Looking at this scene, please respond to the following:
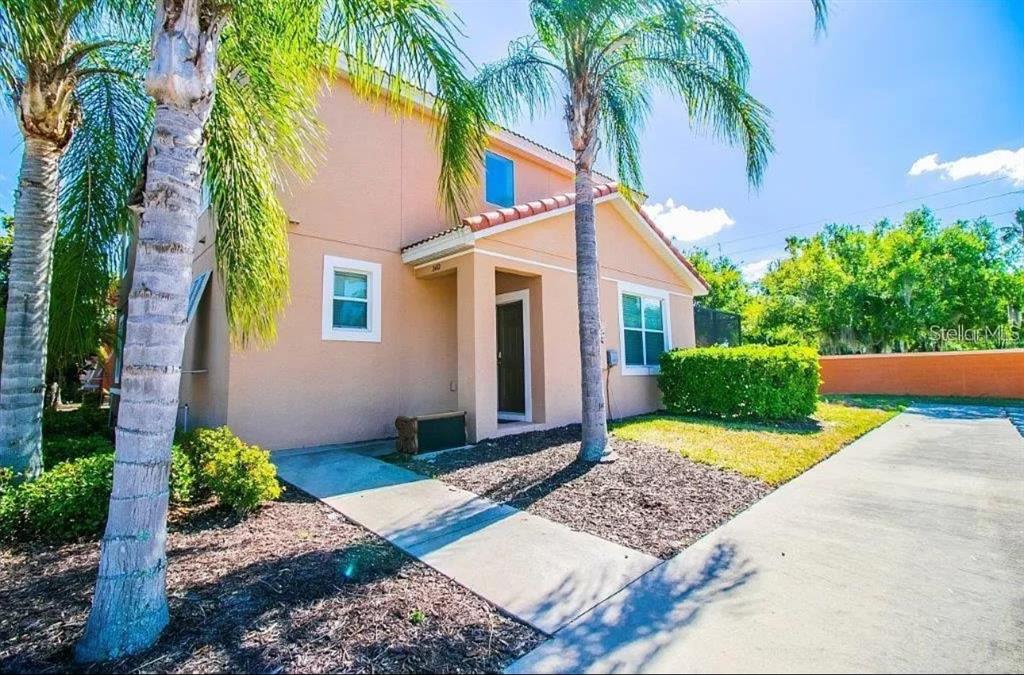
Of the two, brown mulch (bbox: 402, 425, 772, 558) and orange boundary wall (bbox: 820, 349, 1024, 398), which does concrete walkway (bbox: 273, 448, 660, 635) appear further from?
orange boundary wall (bbox: 820, 349, 1024, 398)

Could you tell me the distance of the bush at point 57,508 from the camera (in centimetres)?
422

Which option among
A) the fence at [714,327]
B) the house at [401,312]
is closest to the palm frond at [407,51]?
the house at [401,312]

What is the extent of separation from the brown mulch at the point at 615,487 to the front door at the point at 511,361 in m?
2.32

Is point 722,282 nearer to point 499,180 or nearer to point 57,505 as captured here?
point 499,180

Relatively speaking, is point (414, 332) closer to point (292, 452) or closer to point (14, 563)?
point (292, 452)

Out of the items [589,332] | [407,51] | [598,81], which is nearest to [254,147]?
[407,51]

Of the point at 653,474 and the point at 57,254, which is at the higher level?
the point at 57,254

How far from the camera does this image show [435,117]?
18.0 feet

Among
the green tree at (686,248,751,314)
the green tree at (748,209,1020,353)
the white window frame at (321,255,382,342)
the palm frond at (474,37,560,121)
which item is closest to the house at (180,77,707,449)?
the white window frame at (321,255,382,342)

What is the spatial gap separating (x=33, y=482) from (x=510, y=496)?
16.5 ft

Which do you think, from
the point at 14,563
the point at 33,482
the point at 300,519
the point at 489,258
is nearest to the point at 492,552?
the point at 300,519

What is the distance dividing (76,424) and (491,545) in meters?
11.1

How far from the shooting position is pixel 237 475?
479 centimetres

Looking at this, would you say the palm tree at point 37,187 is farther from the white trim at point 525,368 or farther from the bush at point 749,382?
Result: the bush at point 749,382
